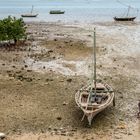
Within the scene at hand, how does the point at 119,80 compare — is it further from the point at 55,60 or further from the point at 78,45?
the point at 78,45

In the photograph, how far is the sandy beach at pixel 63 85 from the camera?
22.4 meters

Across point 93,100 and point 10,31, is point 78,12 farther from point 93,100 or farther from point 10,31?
point 93,100

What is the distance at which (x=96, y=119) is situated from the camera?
77.5ft

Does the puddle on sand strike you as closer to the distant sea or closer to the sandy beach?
the sandy beach

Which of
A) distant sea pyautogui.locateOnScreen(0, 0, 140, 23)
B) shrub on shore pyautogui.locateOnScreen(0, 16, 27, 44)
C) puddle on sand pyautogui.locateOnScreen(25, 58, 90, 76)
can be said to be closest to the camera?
puddle on sand pyautogui.locateOnScreen(25, 58, 90, 76)

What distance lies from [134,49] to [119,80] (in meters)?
11.8

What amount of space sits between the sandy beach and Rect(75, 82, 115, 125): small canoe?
0.65 m

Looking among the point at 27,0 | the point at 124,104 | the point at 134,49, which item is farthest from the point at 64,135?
the point at 27,0

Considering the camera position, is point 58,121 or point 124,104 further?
point 124,104

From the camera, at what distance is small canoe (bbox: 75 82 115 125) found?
2286 cm

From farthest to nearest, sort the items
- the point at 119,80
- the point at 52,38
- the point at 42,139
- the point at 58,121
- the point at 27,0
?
the point at 27,0 < the point at 52,38 < the point at 119,80 < the point at 58,121 < the point at 42,139

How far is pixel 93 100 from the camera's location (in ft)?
80.3

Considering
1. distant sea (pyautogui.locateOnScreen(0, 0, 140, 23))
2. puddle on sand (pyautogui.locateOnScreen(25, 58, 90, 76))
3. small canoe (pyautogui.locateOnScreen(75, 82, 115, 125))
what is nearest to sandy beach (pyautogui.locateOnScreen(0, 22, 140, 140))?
puddle on sand (pyautogui.locateOnScreen(25, 58, 90, 76))

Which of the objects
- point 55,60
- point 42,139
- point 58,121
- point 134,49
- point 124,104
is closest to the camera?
point 42,139
